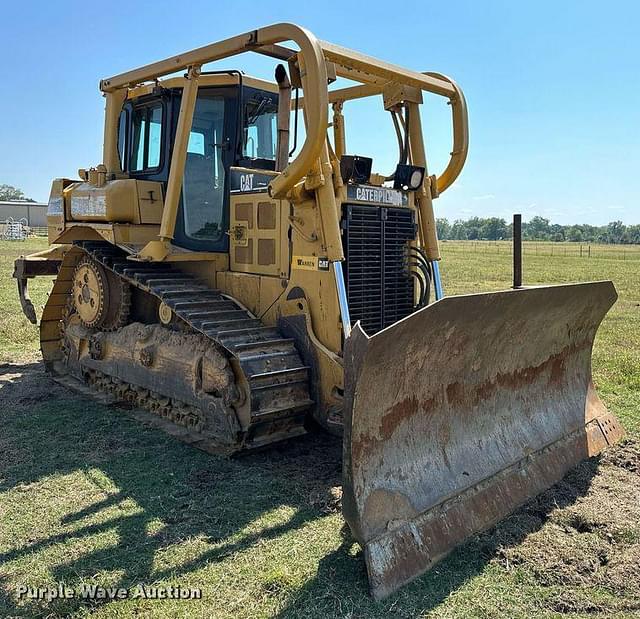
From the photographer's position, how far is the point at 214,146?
21.2 ft

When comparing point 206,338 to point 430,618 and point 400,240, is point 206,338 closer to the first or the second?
point 400,240

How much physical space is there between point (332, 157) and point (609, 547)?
3542 mm

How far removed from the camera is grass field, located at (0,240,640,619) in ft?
10.8

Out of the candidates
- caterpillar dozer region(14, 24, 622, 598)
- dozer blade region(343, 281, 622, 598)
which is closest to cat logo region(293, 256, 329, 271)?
caterpillar dozer region(14, 24, 622, 598)

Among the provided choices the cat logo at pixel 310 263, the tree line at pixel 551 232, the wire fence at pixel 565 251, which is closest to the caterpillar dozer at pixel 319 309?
the cat logo at pixel 310 263

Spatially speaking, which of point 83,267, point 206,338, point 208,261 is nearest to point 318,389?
point 206,338

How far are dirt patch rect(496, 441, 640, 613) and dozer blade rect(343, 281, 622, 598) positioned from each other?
17cm

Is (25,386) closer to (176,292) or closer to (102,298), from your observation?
(102,298)

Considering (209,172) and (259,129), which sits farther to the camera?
(259,129)

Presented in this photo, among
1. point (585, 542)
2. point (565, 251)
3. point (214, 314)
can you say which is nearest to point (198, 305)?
point (214, 314)

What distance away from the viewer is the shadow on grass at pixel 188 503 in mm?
3404

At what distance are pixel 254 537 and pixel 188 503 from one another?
0.70 metres

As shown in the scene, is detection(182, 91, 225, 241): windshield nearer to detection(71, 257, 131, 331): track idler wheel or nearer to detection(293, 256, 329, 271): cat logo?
detection(71, 257, 131, 331): track idler wheel

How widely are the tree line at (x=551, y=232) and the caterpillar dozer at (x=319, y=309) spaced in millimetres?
109071
